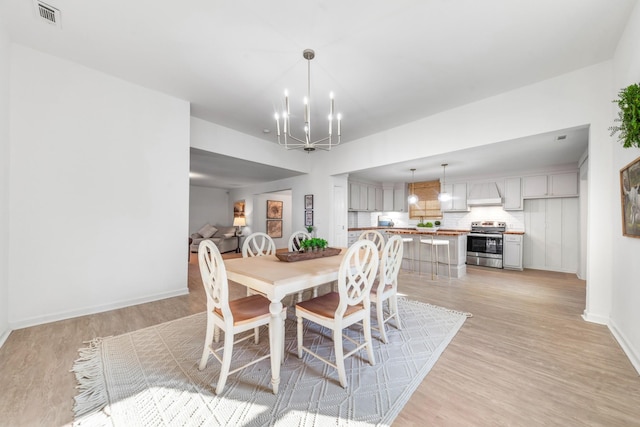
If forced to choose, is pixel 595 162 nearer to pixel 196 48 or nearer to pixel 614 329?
pixel 614 329

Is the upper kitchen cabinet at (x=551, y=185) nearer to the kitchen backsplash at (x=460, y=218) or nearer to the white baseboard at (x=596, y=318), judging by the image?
the kitchen backsplash at (x=460, y=218)

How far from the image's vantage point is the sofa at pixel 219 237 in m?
8.03

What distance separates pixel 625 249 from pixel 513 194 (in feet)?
14.6

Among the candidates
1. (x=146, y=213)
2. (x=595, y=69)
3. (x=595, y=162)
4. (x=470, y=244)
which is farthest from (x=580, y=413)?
(x=470, y=244)

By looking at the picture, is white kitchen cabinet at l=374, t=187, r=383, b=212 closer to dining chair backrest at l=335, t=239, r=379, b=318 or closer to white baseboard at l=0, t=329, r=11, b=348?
dining chair backrest at l=335, t=239, r=379, b=318

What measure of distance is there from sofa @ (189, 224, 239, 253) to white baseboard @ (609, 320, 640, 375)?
322 inches

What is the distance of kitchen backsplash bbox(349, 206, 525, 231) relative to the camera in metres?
6.22

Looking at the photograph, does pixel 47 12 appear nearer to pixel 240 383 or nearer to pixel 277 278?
pixel 277 278

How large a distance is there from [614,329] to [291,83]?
4279mm

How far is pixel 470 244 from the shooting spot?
6.22 metres

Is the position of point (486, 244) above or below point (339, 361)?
above

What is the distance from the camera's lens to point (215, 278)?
1.71m

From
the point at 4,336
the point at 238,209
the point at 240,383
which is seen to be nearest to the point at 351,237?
the point at 238,209

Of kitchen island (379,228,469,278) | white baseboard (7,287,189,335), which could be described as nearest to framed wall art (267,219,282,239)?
kitchen island (379,228,469,278)
